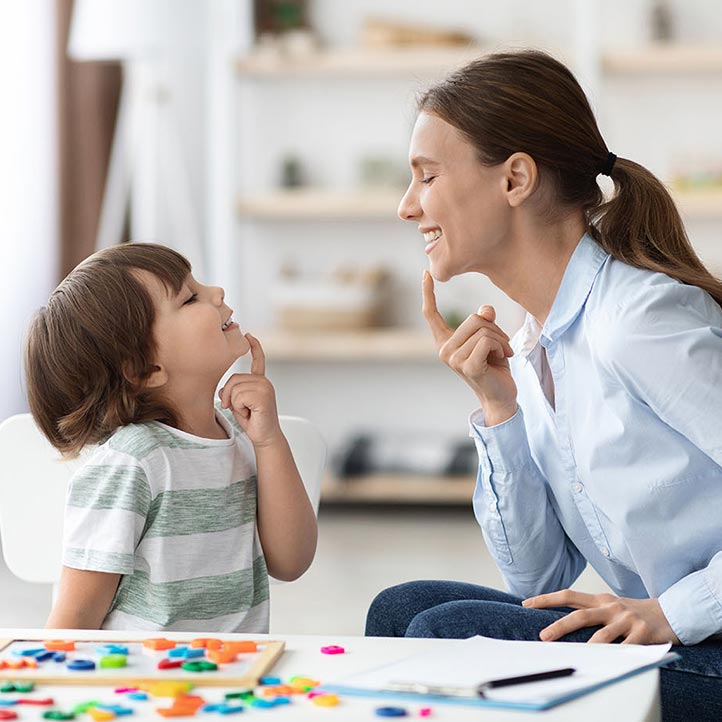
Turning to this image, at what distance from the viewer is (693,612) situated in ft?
4.17

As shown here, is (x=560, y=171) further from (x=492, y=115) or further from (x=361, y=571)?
(x=361, y=571)

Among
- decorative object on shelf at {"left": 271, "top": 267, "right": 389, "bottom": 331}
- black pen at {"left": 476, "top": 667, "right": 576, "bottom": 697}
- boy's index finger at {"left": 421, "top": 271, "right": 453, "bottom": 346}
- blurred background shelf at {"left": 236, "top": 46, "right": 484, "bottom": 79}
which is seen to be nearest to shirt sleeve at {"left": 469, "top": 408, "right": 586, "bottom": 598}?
boy's index finger at {"left": 421, "top": 271, "right": 453, "bottom": 346}

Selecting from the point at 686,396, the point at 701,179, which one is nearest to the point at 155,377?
the point at 686,396

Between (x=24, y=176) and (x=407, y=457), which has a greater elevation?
(x=24, y=176)

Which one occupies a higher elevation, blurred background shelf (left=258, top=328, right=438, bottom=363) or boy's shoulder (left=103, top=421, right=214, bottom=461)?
boy's shoulder (left=103, top=421, right=214, bottom=461)

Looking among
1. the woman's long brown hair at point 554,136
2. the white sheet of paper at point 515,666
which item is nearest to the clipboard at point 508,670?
the white sheet of paper at point 515,666

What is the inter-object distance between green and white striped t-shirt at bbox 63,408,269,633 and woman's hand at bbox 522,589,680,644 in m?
0.37

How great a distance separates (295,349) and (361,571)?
1103 mm

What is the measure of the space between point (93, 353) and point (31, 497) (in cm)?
22

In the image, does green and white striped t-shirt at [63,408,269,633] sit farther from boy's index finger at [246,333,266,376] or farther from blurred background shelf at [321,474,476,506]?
A: blurred background shelf at [321,474,476,506]

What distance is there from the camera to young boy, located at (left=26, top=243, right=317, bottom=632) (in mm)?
1334

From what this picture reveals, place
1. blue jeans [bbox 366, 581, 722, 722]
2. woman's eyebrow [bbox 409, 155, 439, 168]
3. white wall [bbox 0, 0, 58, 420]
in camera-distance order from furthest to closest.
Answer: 1. white wall [bbox 0, 0, 58, 420]
2. woman's eyebrow [bbox 409, 155, 439, 168]
3. blue jeans [bbox 366, 581, 722, 722]

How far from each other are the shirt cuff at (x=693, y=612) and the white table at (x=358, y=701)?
325 mm

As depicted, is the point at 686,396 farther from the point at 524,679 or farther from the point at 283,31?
the point at 283,31
